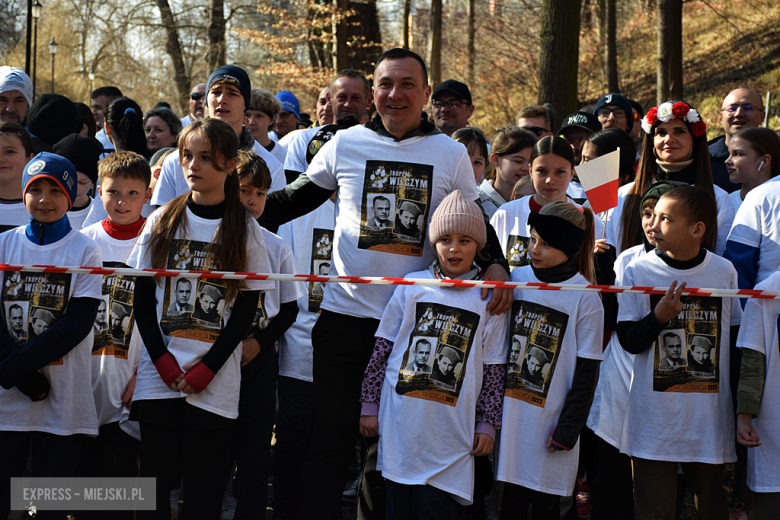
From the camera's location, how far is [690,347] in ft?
11.9

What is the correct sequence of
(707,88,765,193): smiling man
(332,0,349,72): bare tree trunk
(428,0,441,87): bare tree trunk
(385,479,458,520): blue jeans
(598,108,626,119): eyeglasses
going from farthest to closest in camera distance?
(428,0,441,87): bare tree trunk → (332,0,349,72): bare tree trunk → (598,108,626,119): eyeglasses → (707,88,765,193): smiling man → (385,479,458,520): blue jeans

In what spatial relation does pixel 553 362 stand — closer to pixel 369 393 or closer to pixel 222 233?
pixel 369 393

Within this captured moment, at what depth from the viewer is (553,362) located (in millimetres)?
3502

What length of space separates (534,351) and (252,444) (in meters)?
1.55

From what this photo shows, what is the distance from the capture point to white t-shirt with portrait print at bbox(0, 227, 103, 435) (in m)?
3.72

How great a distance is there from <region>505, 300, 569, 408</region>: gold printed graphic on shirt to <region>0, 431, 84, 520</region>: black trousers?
7.56 feet

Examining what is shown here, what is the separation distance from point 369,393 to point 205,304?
902 millimetres

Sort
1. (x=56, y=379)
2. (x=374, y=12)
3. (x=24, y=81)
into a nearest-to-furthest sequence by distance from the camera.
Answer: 1. (x=56, y=379)
2. (x=24, y=81)
3. (x=374, y=12)

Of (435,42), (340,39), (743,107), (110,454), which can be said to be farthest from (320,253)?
(435,42)

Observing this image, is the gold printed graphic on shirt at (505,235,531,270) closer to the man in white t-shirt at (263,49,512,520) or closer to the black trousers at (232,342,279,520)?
the man in white t-shirt at (263,49,512,520)

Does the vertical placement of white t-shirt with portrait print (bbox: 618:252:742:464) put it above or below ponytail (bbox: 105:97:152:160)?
below

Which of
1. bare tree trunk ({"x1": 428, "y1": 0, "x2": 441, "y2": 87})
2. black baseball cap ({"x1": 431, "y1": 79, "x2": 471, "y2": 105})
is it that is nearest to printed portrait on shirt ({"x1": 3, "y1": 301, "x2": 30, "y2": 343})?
black baseball cap ({"x1": 431, "y1": 79, "x2": 471, "y2": 105})

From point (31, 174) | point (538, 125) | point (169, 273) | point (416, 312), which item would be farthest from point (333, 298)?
point (538, 125)

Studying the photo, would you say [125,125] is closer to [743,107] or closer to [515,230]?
[515,230]
